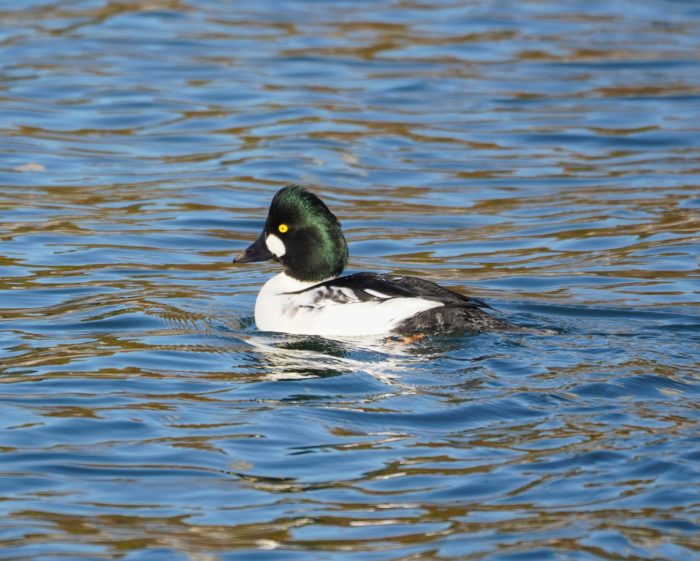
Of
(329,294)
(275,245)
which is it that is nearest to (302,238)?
(275,245)

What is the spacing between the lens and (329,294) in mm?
8805

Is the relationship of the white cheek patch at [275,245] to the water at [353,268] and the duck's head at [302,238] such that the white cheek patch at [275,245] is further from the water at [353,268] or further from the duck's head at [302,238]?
the water at [353,268]

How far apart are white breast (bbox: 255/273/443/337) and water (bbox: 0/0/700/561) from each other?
14 centimetres

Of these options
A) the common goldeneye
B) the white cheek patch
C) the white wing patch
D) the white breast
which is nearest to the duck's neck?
the common goldeneye

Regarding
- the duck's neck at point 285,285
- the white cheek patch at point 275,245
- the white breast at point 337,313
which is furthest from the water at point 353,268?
the white cheek patch at point 275,245

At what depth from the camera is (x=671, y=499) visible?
5.77 m

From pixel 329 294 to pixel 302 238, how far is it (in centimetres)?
58

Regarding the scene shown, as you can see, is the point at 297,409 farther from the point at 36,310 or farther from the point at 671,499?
the point at 36,310

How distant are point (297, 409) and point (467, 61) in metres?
11.3

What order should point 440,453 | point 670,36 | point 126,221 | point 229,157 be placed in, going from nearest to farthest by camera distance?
point 440,453
point 126,221
point 229,157
point 670,36

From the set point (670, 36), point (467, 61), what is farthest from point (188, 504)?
point (670, 36)

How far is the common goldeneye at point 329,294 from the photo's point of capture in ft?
28.2

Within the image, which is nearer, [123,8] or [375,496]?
[375,496]

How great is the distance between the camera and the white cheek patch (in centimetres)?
930
